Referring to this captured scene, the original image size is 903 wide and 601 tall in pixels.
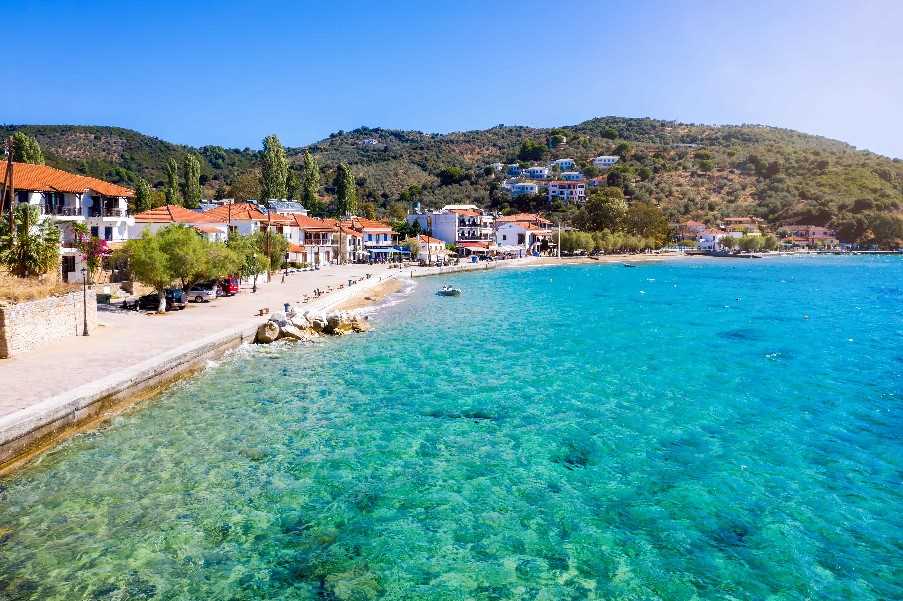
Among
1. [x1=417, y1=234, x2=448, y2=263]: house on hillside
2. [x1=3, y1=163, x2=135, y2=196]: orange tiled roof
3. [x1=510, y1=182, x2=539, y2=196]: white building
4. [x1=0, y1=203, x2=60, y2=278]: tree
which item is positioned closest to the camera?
[x1=0, y1=203, x2=60, y2=278]: tree

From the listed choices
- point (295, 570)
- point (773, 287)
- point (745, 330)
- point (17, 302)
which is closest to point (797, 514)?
point (295, 570)

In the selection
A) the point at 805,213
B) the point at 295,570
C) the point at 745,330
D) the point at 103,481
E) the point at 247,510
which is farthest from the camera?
the point at 805,213

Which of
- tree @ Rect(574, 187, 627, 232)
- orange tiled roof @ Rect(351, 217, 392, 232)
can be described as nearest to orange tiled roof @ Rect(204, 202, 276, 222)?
orange tiled roof @ Rect(351, 217, 392, 232)

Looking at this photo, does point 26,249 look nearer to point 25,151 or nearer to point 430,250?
point 25,151

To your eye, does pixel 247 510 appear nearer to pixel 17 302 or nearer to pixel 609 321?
pixel 17 302

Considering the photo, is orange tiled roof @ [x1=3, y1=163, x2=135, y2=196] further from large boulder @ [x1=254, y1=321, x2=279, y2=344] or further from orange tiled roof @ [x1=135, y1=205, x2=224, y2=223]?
large boulder @ [x1=254, y1=321, x2=279, y2=344]

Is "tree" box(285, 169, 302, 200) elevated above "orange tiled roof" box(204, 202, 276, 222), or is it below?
above

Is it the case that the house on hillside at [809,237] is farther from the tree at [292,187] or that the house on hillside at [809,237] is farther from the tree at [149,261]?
the tree at [149,261]

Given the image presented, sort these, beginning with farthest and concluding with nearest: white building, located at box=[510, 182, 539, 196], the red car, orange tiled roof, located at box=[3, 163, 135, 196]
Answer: white building, located at box=[510, 182, 539, 196], the red car, orange tiled roof, located at box=[3, 163, 135, 196]
